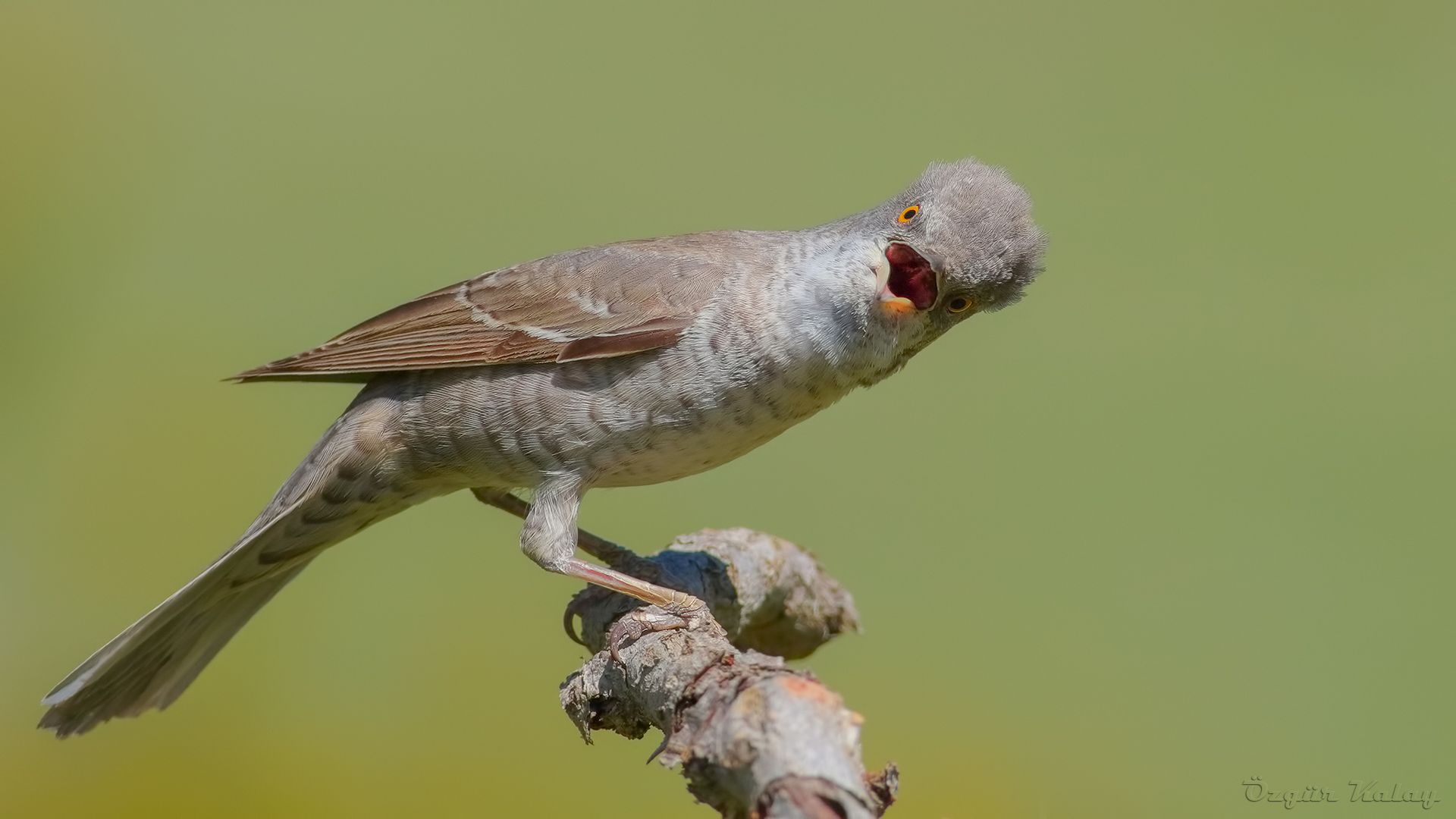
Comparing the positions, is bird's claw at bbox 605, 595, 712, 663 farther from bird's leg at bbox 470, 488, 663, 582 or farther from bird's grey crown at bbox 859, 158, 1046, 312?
bird's grey crown at bbox 859, 158, 1046, 312

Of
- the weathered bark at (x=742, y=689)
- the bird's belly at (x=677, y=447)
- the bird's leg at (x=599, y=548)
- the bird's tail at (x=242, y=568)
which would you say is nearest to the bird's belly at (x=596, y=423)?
the bird's belly at (x=677, y=447)

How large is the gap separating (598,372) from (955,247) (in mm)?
1008

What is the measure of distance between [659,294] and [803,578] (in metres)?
0.99

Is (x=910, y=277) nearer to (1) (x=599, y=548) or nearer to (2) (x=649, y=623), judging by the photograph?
(2) (x=649, y=623)

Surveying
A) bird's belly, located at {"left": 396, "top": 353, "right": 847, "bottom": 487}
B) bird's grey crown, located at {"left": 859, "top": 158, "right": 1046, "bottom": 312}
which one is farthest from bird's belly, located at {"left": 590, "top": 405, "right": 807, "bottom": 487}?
bird's grey crown, located at {"left": 859, "top": 158, "right": 1046, "bottom": 312}

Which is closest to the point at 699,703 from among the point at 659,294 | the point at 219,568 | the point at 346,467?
the point at 659,294

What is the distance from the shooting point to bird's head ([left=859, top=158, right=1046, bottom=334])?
2.96m

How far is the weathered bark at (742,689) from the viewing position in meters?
1.71

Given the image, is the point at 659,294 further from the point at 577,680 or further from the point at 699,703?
the point at 699,703

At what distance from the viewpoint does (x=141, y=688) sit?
11.4 feet

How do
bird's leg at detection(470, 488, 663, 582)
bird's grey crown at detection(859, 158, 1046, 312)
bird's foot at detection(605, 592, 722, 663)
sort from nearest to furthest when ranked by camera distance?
bird's foot at detection(605, 592, 722, 663), bird's grey crown at detection(859, 158, 1046, 312), bird's leg at detection(470, 488, 663, 582)

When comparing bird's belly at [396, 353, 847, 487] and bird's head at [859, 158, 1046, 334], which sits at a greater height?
bird's head at [859, 158, 1046, 334]

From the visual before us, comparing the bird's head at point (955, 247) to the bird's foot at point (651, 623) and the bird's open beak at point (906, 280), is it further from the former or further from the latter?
the bird's foot at point (651, 623)

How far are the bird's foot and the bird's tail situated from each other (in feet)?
3.25
